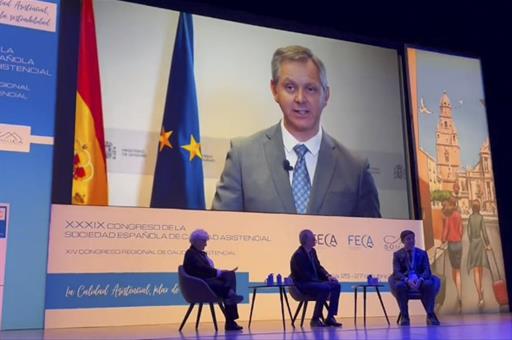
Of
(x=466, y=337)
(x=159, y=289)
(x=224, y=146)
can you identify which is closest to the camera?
(x=466, y=337)

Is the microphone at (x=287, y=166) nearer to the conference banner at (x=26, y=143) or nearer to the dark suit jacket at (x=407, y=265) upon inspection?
the dark suit jacket at (x=407, y=265)

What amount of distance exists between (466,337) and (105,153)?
383 cm

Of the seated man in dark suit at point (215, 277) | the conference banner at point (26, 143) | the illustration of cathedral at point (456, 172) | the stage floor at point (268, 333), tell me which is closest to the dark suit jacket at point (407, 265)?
the stage floor at point (268, 333)

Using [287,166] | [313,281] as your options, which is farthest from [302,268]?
[287,166]

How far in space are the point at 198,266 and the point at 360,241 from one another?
2.68 meters

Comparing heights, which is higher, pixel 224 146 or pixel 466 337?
pixel 224 146

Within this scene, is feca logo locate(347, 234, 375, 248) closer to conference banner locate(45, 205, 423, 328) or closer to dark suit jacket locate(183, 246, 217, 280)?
conference banner locate(45, 205, 423, 328)

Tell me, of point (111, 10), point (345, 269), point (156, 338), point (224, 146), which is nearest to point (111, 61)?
point (111, 10)

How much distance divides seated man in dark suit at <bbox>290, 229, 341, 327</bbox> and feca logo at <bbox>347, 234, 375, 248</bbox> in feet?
4.87

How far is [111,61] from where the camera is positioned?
597 centimetres

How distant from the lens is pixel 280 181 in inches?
255

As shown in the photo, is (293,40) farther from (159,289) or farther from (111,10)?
(159,289)

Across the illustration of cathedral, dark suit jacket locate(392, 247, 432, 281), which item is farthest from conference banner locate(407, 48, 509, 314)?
dark suit jacket locate(392, 247, 432, 281)

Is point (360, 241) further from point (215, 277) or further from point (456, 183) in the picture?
point (215, 277)
